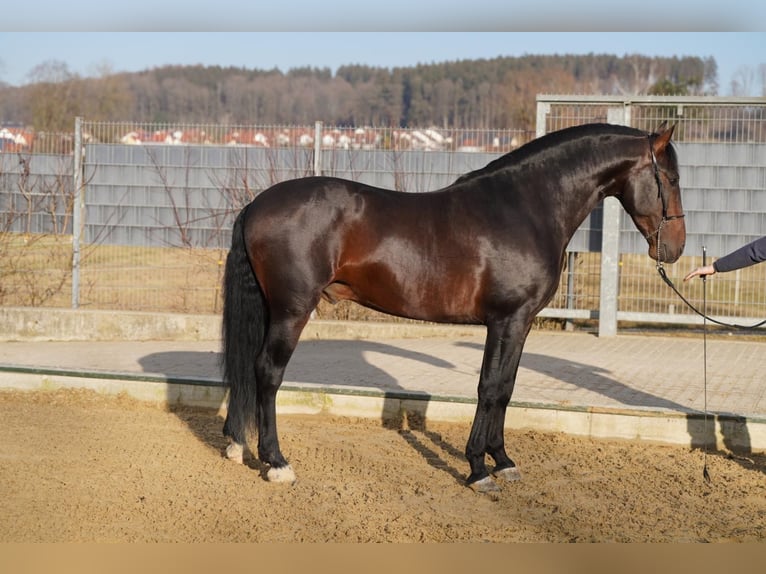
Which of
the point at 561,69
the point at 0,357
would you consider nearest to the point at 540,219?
the point at 0,357

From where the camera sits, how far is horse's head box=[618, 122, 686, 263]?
18.6 ft

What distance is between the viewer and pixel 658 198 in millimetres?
5730

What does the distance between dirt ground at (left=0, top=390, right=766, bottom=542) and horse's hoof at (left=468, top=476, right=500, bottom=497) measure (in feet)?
0.22

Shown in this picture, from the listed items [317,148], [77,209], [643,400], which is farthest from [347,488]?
[77,209]

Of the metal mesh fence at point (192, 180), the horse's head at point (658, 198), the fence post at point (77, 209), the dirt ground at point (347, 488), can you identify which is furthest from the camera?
the metal mesh fence at point (192, 180)

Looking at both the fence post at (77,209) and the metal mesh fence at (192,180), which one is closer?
the fence post at (77,209)

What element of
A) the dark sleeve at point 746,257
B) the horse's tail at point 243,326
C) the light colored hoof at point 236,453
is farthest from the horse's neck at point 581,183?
the light colored hoof at point 236,453

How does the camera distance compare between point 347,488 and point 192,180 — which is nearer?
point 347,488

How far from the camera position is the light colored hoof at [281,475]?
5609 millimetres

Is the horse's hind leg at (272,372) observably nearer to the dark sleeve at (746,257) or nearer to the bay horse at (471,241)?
the bay horse at (471,241)

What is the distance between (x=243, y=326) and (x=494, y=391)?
167cm

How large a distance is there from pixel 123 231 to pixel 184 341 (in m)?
2.25

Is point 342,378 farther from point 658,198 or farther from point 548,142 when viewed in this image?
point 658,198

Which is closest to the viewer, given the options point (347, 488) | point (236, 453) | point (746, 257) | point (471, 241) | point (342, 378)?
point (746, 257)
